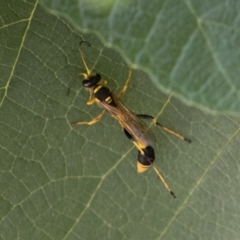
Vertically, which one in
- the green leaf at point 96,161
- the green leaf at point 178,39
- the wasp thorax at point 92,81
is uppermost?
the green leaf at point 178,39

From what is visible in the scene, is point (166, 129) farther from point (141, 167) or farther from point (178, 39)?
point (178, 39)

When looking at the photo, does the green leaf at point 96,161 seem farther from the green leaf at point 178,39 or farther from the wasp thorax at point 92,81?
the green leaf at point 178,39

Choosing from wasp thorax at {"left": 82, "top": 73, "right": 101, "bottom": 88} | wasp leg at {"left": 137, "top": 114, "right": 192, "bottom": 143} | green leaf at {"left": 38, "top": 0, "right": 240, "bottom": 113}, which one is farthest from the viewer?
wasp leg at {"left": 137, "top": 114, "right": 192, "bottom": 143}

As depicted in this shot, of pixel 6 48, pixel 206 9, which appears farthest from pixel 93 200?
pixel 206 9

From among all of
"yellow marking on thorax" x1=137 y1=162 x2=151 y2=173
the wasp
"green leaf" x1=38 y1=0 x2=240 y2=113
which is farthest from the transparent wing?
"green leaf" x1=38 y1=0 x2=240 y2=113

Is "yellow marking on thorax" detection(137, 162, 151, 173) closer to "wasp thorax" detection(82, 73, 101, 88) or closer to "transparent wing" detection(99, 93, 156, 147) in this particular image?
"transparent wing" detection(99, 93, 156, 147)

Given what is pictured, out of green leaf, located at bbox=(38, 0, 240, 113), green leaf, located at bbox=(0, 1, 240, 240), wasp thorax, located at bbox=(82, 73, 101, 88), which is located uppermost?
green leaf, located at bbox=(38, 0, 240, 113)

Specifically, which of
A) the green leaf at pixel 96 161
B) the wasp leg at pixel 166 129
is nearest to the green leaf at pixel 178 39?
the green leaf at pixel 96 161
